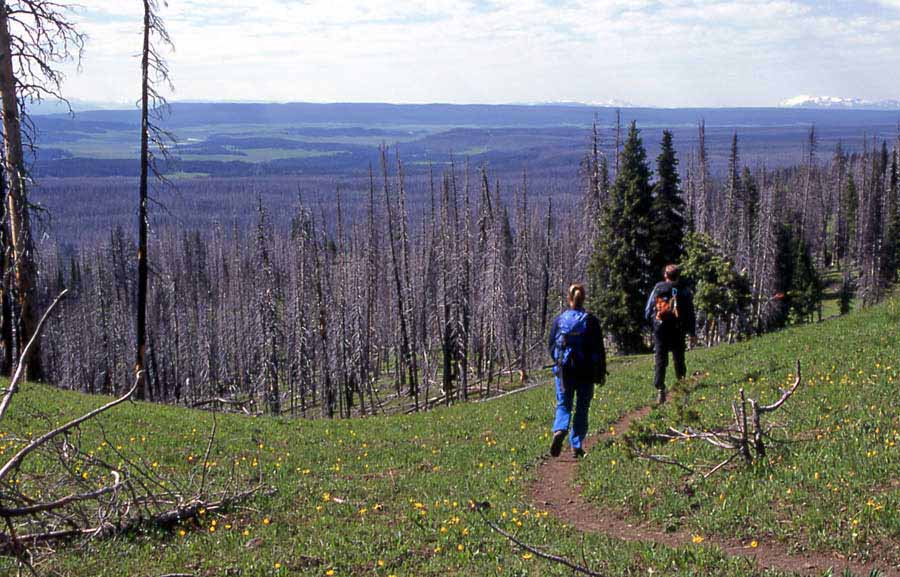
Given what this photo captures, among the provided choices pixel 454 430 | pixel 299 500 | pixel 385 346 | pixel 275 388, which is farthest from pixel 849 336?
pixel 385 346

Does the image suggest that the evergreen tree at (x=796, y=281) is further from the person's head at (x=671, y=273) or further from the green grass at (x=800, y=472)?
the green grass at (x=800, y=472)

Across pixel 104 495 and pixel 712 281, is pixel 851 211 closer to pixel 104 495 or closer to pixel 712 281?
pixel 712 281

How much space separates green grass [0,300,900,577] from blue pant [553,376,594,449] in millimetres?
375

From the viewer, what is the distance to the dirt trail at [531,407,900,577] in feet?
22.0

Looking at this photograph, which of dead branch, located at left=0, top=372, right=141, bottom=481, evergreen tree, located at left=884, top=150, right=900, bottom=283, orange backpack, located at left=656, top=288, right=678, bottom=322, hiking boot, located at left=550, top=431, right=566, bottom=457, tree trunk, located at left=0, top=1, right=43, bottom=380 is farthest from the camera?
evergreen tree, located at left=884, top=150, right=900, bottom=283

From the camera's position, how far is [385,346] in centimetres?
8619

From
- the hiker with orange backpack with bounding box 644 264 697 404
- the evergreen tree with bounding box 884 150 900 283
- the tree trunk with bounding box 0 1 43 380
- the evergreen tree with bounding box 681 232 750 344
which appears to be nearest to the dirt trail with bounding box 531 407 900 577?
the hiker with orange backpack with bounding box 644 264 697 404

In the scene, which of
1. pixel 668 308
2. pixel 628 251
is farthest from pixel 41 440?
pixel 628 251

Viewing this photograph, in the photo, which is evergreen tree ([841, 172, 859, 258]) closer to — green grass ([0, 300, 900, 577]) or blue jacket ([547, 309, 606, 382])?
green grass ([0, 300, 900, 577])

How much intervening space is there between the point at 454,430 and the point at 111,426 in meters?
6.77

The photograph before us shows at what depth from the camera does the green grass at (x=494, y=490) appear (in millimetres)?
7312

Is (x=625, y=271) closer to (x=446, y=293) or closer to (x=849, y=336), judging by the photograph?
(x=446, y=293)

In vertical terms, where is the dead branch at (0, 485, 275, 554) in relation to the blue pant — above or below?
below

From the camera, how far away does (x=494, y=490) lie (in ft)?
34.4
